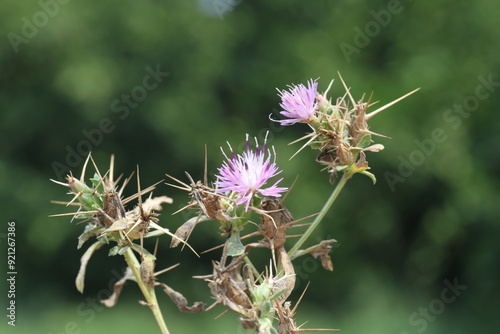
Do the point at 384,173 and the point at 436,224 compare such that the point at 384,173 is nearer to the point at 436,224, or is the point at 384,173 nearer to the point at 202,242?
the point at 436,224

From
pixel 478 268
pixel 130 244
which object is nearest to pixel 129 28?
pixel 478 268

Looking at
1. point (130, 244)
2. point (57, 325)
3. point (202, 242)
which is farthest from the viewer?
point (202, 242)
